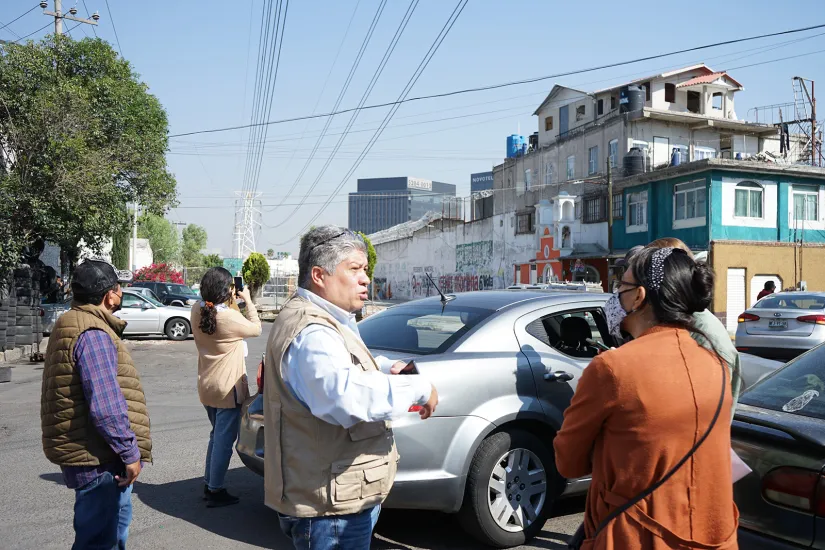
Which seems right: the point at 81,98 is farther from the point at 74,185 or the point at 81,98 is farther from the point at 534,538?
the point at 534,538

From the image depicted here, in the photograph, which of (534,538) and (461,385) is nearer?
(461,385)

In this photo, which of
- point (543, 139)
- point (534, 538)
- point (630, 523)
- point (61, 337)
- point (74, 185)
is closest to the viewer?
point (630, 523)

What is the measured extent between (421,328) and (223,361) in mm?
1566

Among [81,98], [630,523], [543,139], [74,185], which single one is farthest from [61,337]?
[543,139]

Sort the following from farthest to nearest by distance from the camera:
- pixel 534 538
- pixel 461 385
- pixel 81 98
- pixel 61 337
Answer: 1. pixel 81 98
2. pixel 534 538
3. pixel 461 385
4. pixel 61 337

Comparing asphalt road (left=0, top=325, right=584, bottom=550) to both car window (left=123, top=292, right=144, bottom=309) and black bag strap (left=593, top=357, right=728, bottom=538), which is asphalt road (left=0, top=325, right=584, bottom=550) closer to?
black bag strap (left=593, top=357, right=728, bottom=538)

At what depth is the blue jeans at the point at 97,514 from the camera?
318cm

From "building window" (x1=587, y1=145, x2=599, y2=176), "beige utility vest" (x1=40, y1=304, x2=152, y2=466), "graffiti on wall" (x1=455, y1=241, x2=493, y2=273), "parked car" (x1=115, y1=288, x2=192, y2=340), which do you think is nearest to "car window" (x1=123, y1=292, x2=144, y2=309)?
"parked car" (x1=115, y1=288, x2=192, y2=340)

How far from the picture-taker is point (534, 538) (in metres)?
4.68

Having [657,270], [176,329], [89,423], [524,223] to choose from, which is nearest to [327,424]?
[657,270]

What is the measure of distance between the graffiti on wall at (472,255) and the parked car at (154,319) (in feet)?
97.1

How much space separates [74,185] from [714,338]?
59.1 ft

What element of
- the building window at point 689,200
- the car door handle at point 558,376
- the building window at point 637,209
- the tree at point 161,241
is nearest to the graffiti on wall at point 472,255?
the building window at point 637,209

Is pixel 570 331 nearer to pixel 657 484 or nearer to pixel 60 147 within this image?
pixel 657 484
